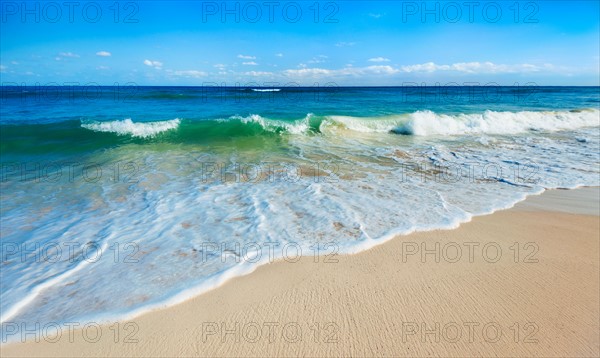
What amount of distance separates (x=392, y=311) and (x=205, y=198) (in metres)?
3.93

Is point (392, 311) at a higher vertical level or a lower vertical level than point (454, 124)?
lower

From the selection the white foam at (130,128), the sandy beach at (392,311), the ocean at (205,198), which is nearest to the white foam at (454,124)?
the ocean at (205,198)

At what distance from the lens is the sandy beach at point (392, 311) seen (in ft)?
8.38

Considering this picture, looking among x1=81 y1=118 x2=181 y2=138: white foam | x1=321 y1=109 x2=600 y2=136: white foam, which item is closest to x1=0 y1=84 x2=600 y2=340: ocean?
x1=81 y1=118 x2=181 y2=138: white foam

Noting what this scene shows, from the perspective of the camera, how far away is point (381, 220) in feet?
15.9

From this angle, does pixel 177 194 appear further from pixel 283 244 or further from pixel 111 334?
pixel 111 334

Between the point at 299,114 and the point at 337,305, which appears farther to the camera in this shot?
the point at 299,114

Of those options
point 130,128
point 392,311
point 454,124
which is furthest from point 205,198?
point 454,124

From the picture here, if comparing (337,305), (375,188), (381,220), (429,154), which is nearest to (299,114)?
(429,154)

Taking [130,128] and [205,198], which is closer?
[205,198]

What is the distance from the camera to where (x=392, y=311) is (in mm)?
2914

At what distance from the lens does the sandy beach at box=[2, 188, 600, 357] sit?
8.38ft

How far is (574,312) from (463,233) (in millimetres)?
1601

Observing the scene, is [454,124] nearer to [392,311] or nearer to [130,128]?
[130,128]
